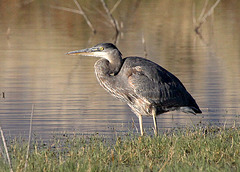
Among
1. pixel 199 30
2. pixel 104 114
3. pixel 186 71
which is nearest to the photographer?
pixel 104 114

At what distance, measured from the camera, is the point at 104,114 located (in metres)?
10.0

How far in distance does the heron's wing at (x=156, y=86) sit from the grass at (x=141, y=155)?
0.83 meters

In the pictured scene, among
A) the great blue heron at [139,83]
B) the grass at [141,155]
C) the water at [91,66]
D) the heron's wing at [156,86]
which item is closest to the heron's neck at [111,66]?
the great blue heron at [139,83]

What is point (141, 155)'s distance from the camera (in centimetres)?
680

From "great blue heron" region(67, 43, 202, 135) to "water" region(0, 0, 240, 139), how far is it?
65cm

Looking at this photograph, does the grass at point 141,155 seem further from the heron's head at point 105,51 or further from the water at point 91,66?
the heron's head at point 105,51

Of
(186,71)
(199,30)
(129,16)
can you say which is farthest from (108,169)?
(129,16)

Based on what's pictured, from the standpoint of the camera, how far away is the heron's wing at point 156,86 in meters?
8.23

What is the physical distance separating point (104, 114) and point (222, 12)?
2377 cm

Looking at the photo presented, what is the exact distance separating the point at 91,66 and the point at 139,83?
7.86 meters

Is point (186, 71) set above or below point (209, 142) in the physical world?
below

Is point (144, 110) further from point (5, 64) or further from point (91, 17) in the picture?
point (91, 17)

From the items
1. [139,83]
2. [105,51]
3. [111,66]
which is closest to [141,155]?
[139,83]

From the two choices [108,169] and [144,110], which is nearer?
[108,169]
